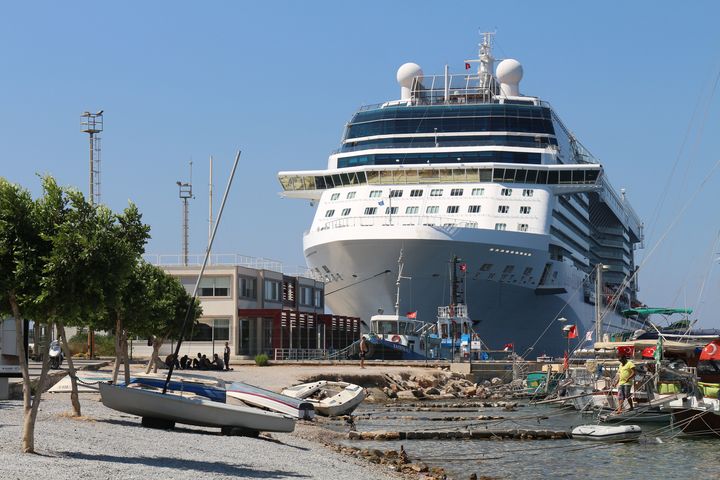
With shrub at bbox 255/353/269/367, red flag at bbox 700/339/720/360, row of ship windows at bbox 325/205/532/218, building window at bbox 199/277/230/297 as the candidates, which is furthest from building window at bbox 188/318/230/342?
red flag at bbox 700/339/720/360

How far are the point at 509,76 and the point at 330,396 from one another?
5322 centimetres

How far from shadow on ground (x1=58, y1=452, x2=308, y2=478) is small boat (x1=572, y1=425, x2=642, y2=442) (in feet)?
41.8

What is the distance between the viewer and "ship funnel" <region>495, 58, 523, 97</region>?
8125 cm

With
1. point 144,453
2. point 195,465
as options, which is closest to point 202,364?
point 144,453

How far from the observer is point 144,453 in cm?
1662

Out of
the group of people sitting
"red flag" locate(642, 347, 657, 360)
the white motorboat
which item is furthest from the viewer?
the group of people sitting

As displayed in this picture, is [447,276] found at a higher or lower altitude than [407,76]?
lower

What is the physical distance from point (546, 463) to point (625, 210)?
8425 centimetres

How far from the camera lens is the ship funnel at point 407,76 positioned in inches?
3098

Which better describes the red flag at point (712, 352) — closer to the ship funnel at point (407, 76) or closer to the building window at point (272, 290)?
the building window at point (272, 290)

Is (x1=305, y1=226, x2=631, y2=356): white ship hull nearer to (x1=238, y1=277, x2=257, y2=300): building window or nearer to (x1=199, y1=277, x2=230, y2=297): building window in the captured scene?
(x1=238, y1=277, x2=257, y2=300): building window

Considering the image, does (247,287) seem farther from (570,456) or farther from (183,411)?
(183,411)

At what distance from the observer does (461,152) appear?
68125 mm

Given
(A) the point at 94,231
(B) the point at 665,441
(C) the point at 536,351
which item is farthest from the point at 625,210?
(A) the point at 94,231
